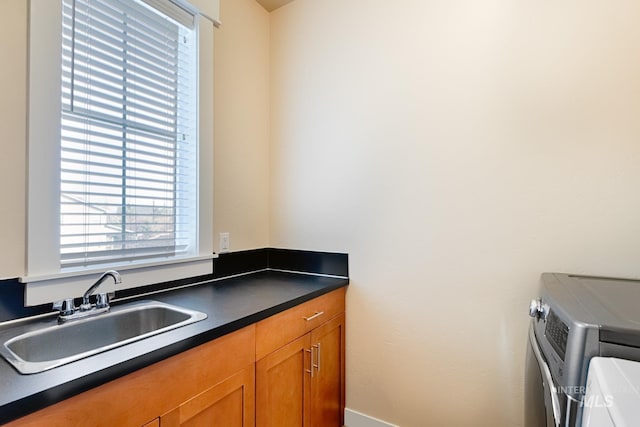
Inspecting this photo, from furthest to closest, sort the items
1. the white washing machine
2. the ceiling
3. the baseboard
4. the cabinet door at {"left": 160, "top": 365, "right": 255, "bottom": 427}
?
the ceiling
the baseboard
the cabinet door at {"left": 160, "top": 365, "right": 255, "bottom": 427}
the white washing machine

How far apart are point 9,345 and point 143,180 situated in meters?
0.80

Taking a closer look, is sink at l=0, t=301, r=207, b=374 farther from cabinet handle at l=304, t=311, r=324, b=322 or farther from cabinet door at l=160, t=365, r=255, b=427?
cabinet handle at l=304, t=311, r=324, b=322

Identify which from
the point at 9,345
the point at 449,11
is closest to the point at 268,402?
the point at 9,345

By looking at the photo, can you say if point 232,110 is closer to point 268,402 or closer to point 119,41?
point 119,41

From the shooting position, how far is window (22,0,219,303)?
1172mm

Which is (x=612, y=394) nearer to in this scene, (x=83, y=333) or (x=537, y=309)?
(x=537, y=309)

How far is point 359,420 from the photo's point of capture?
6.08 feet

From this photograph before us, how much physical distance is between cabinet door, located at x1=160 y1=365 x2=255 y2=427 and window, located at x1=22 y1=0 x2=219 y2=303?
0.66 metres

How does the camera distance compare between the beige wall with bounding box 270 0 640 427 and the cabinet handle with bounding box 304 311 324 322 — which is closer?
the beige wall with bounding box 270 0 640 427

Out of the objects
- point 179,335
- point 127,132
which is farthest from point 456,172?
point 127,132

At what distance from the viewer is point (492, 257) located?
1513mm

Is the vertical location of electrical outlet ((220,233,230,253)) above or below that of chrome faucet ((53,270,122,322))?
above

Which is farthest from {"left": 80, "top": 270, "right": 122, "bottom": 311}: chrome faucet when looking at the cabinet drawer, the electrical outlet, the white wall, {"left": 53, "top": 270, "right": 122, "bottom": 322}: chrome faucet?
the electrical outlet

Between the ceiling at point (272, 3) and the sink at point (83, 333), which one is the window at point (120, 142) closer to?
the sink at point (83, 333)
